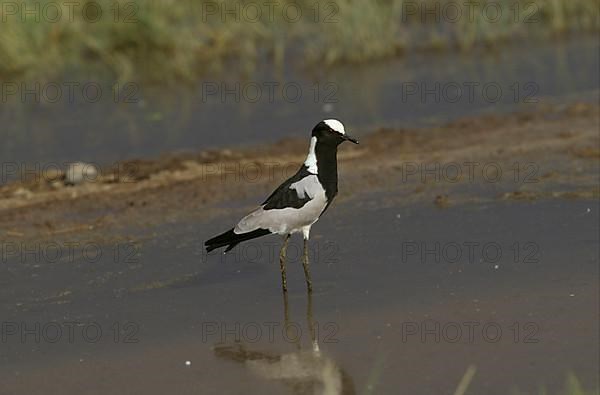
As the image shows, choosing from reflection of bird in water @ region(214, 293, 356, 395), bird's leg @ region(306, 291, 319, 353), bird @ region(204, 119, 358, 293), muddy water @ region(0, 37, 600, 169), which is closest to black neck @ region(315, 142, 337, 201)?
bird @ region(204, 119, 358, 293)

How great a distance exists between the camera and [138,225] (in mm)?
10648

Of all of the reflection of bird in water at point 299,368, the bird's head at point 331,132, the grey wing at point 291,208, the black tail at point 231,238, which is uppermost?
the bird's head at point 331,132

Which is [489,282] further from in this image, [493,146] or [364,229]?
[493,146]

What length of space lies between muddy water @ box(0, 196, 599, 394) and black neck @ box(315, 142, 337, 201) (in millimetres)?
699

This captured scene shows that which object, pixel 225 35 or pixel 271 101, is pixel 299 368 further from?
pixel 225 35

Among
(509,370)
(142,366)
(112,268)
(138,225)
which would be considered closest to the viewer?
(509,370)

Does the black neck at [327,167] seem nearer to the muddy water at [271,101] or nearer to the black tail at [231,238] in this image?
the black tail at [231,238]

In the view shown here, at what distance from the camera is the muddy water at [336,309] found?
735cm

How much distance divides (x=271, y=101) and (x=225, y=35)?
2191 millimetres

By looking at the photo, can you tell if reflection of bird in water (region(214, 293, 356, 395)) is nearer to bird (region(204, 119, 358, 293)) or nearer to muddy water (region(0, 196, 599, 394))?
muddy water (region(0, 196, 599, 394))

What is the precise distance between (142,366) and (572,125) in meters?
6.26

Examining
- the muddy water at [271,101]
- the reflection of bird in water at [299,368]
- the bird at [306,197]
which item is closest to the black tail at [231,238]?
the bird at [306,197]

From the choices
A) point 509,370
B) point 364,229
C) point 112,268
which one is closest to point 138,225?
point 112,268

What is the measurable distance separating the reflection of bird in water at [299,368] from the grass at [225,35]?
822 centimetres
